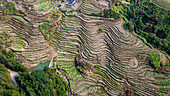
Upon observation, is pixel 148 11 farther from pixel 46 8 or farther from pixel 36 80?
pixel 36 80

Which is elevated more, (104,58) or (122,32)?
(122,32)

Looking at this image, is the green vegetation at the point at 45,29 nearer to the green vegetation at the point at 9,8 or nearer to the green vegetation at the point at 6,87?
the green vegetation at the point at 9,8

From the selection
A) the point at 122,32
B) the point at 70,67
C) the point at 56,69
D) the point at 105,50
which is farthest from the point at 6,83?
the point at 122,32

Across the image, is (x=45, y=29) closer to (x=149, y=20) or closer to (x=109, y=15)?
(x=109, y=15)

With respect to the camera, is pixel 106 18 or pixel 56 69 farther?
pixel 106 18

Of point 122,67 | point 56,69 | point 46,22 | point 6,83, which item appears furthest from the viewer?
point 46,22

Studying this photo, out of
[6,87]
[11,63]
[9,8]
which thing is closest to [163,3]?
[11,63]

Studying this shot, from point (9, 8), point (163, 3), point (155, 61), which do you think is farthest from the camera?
point (163, 3)

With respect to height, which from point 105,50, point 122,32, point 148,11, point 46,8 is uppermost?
point 46,8
